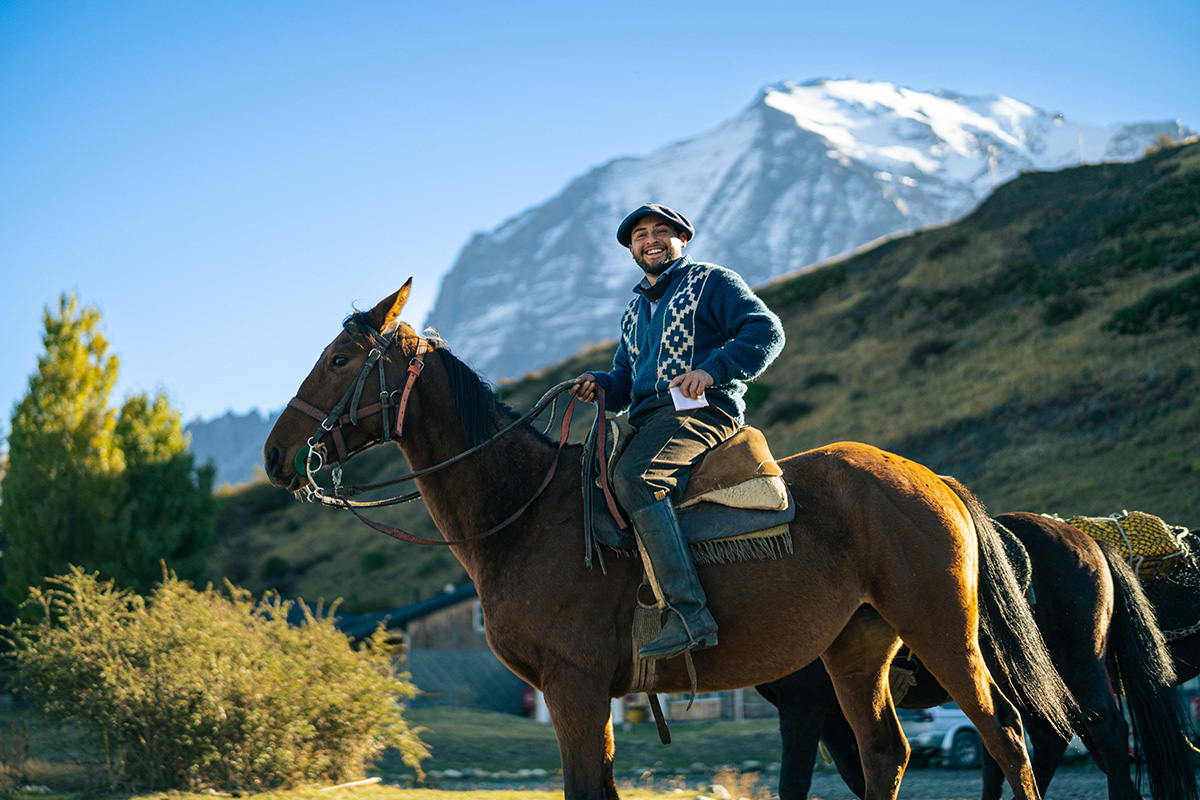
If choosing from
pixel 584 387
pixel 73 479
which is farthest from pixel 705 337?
pixel 73 479

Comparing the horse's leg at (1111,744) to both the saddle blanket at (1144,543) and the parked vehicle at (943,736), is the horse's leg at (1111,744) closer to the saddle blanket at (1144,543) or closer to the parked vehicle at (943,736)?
the saddle blanket at (1144,543)

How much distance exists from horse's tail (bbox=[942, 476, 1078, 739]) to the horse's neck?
2514 millimetres

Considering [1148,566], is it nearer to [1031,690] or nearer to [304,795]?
[1031,690]

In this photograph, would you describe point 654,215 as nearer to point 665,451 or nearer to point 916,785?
point 665,451

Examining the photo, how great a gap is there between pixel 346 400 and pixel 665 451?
165 cm

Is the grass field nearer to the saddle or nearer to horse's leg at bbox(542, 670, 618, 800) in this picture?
horse's leg at bbox(542, 670, 618, 800)

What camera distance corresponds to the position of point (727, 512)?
15.1ft

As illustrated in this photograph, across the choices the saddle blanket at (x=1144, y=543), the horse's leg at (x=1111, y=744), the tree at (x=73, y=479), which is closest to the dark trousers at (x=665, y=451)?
the horse's leg at (x=1111, y=744)

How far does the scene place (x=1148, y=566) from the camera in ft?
25.7

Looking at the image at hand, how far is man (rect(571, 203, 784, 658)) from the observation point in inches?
171

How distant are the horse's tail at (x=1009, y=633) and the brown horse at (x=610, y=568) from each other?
1cm

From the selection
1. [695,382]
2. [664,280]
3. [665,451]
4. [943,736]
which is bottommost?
[943,736]

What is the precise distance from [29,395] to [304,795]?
20.3m

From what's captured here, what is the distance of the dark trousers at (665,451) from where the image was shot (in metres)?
4.47
